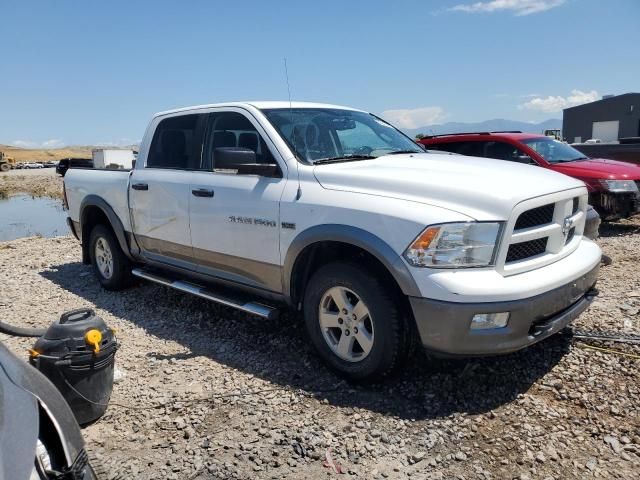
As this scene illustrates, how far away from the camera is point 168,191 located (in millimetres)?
4883

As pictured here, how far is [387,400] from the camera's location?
11.3 ft

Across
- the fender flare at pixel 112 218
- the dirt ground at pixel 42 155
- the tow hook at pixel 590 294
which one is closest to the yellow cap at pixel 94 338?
the fender flare at pixel 112 218

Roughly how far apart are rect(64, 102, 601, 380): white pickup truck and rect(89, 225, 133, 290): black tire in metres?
0.90

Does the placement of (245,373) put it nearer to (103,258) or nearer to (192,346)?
(192,346)

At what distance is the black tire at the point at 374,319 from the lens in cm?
329

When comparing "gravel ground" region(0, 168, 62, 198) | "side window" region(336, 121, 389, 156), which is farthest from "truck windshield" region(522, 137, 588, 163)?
"gravel ground" region(0, 168, 62, 198)

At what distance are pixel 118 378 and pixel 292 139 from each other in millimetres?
2256

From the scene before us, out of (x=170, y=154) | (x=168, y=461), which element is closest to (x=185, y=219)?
(x=170, y=154)

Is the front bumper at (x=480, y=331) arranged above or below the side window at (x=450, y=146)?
below

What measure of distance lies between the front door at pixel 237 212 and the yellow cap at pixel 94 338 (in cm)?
129

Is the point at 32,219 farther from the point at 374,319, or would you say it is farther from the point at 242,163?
the point at 374,319

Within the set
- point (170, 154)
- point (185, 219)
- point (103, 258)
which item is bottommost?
point (103, 258)

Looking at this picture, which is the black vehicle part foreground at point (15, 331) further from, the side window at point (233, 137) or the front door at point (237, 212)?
the side window at point (233, 137)

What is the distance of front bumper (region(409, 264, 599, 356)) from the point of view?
→ 3002 mm
